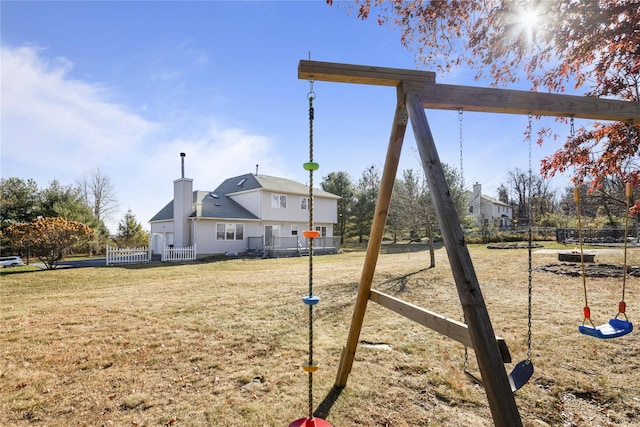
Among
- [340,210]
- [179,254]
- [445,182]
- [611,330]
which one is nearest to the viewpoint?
[445,182]

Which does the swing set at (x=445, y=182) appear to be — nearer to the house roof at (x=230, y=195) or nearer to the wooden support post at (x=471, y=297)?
the wooden support post at (x=471, y=297)

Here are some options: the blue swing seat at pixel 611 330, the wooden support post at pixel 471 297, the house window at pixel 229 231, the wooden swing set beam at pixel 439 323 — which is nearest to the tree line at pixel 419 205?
the blue swing seat at pixel 611 330

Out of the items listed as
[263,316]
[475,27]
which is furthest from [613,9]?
[263,316]

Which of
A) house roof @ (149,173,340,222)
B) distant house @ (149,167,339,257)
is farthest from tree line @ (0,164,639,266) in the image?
house roof @ (149,173,340,222)

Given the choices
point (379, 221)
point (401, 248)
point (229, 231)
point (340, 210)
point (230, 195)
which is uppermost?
point (230, 195)

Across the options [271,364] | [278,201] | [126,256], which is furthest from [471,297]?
[278,201]

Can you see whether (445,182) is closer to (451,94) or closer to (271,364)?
(451,94)

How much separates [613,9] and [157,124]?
766 inches

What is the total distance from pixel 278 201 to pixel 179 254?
8.23 meters

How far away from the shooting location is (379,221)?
2.99 meters

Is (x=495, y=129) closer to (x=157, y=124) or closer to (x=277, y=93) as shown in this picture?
(x=277, y=93)

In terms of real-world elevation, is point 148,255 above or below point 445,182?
below

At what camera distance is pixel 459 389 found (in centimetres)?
341

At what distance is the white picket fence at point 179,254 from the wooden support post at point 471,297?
2021cm
